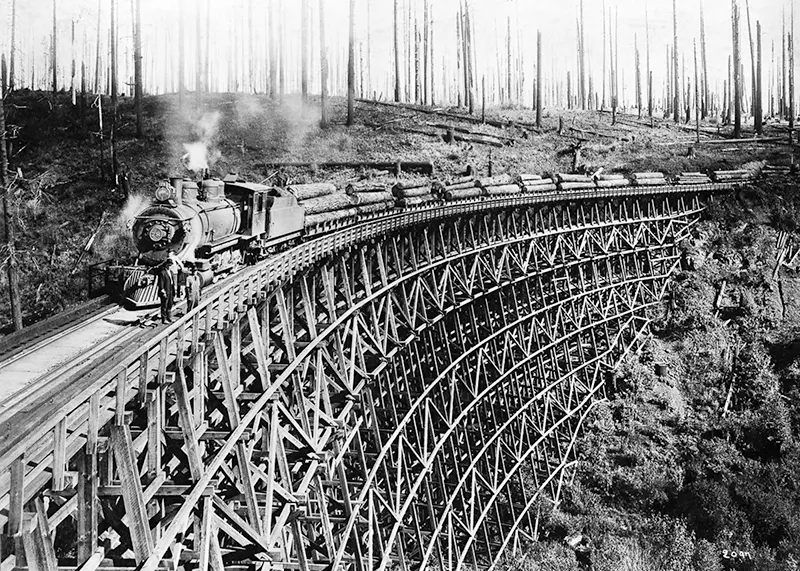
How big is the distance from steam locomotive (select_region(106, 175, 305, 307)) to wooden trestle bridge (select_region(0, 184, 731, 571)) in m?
1.41

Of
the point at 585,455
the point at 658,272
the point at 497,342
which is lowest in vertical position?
the point at 585,455

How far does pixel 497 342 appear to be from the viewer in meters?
16.8

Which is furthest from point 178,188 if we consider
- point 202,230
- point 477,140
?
point 477,140

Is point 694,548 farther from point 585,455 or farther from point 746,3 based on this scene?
point 746,3

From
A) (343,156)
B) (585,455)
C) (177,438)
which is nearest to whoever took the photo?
(177,438)

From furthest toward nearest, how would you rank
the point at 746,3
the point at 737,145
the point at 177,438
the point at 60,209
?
the point at 746,3, the point at 737,145, the point at 60,209, the point at 177,438

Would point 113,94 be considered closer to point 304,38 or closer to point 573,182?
point 304,38

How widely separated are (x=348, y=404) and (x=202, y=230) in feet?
10.9

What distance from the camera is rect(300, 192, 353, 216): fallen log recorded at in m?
17.7

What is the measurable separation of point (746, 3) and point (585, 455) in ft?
137

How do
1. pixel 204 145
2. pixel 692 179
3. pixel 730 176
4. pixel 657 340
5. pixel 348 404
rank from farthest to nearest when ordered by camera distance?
pixel 204 145 < pixel 730 176 < pixel 692 179 < pixel 657 340 < pixel 348 404

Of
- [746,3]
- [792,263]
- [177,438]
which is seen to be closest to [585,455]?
[792,263]

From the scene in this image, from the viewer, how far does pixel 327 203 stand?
60.4 feet

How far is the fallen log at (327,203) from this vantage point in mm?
17703
